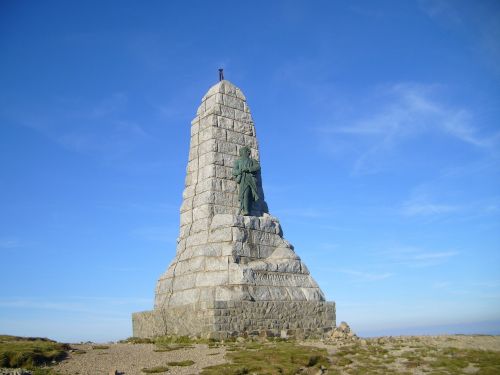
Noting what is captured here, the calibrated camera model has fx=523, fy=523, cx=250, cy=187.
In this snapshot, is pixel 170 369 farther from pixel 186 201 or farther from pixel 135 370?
pixel 186 201

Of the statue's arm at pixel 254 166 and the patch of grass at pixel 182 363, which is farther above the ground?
the statue's arm at pixel 254 166

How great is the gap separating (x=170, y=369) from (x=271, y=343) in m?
4.79

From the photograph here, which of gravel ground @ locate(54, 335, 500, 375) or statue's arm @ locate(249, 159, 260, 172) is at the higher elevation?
statue's arm @ locate(249, 159, 260, 172)

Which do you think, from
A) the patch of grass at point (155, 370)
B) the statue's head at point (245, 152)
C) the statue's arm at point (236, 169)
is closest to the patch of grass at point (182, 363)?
the patch of grass at point (155, 370)

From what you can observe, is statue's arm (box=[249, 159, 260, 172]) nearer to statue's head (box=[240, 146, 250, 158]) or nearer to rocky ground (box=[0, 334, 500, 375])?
statue's head (box=[240, 146, 250, 158])

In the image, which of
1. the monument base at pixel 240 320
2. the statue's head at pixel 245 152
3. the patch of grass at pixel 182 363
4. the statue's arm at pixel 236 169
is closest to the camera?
Result: the patch of grass at pixel 182 363

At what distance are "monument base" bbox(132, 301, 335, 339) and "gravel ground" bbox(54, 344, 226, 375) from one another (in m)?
1.66

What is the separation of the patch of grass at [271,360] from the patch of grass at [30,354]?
165 inches

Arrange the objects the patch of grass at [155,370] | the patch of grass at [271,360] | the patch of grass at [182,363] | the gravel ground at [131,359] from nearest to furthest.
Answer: the patch of grass at [155,370] < the patch of grass at [271,360] < the gravel ground at [131,359] < the patch of grass at [182,363]

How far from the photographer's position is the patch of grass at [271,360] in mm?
12694

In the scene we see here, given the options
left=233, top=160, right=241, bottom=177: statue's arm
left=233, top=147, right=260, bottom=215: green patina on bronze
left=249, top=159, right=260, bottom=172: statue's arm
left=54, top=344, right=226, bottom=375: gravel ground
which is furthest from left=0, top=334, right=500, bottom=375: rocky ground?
left=249, top=159, right=260, bottom=172: statue's arm

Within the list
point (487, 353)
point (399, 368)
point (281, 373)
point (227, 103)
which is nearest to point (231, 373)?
point (281, 373)

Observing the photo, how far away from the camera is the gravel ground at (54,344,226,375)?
42.0ft

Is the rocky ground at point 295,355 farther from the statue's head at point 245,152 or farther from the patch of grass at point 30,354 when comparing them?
the statue's head at point 245,152
